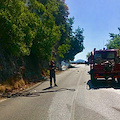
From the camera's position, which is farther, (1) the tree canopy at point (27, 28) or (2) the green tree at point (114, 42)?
(2) the green tree at point (114, 42)

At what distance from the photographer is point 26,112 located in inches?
247

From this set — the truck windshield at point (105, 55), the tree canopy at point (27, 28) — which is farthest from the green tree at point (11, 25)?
the truck windshield at point (105, 55)

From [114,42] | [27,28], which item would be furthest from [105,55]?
[114,42]

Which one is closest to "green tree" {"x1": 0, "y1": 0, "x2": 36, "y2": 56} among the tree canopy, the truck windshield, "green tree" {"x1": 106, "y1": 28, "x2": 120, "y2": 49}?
the tree canopy

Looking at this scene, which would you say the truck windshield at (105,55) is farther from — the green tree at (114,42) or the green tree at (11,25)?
the green tree at (114,42)

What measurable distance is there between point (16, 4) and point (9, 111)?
300 inches

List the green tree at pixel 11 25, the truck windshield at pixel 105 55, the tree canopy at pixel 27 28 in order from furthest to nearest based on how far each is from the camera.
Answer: the truck windshield at pixel 105 55, the tree canopy at pixel 27 28, the green tree at pixel 11 25

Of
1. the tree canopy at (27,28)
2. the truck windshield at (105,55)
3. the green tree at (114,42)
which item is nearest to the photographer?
the tree canopy at (27,28)

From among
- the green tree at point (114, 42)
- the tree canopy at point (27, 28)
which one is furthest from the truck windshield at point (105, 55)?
the green tree at point (114, 42)

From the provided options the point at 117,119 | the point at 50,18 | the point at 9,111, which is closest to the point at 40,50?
the point at 50,18

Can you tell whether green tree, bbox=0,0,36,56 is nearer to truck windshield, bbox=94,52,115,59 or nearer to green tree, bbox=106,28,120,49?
truck windshield, bbox=94,52,115,59

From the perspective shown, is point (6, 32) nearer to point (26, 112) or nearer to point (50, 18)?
point (26, 112)

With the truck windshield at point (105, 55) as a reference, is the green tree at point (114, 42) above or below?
above

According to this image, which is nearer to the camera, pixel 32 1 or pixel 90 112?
pixel 90 112
